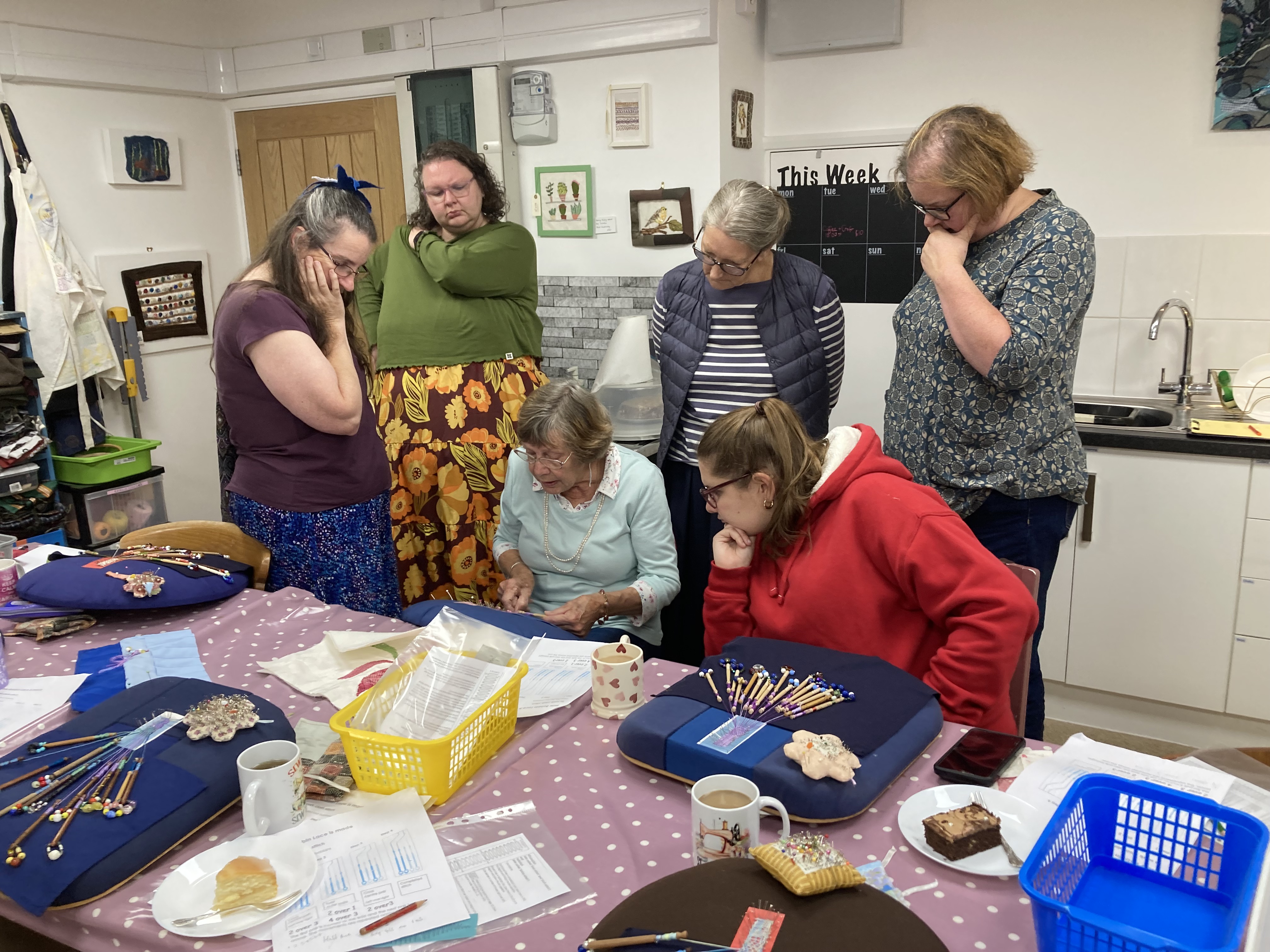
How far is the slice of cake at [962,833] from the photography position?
3.62 ft

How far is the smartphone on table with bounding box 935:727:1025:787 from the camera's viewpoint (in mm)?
1266

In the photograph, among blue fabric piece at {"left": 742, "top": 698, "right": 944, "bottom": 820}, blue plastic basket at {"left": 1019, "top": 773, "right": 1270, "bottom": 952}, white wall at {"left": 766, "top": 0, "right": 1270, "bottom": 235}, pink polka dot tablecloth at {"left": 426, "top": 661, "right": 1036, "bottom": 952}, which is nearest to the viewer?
blue plastic basket at {"left": 1019, "top": 773, "right": 1270, "bottom": 952}

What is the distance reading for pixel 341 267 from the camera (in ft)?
6.82

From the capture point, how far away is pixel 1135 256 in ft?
10.3

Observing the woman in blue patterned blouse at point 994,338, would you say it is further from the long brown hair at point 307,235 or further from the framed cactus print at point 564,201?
the framed cactus print at point 564,201

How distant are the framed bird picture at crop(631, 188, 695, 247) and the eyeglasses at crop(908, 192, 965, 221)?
63.8 inches

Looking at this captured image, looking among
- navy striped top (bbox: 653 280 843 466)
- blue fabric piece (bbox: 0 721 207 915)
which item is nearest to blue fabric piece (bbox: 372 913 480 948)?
blue fabric piece (bbox: 0 721 207 915)

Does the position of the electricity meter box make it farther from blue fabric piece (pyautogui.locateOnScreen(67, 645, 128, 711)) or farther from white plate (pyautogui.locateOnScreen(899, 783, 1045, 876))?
white plate (pyautogui.locateOnScreen(899, 783, 1045, 876))

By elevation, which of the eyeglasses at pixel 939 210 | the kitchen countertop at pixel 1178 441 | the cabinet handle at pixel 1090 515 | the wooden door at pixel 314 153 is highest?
the wooden door at pixel 314 153

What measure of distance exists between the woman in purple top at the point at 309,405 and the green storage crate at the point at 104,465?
1.86 meters

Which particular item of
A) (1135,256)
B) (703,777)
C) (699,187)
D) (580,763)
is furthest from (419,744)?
(1135,256)

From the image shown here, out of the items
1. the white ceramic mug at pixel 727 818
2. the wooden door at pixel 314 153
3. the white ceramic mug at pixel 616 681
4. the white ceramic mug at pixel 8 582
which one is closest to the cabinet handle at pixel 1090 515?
the white ceramic mug at pixel 616 681

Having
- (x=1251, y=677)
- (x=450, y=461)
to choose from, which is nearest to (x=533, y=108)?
(x=450, y=461)

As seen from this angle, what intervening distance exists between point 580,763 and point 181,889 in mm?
517
